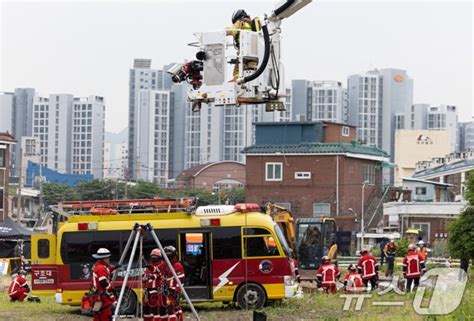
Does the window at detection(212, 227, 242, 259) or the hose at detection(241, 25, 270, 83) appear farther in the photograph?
the window at detection(212, 227, 242, 259)

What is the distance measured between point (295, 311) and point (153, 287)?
5.49m

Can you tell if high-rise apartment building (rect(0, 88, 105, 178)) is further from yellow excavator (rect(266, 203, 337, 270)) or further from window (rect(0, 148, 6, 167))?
yellow excavator (rect(266, 203, 337, 270))

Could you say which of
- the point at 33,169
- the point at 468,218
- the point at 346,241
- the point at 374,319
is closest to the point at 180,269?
the point at 374,319

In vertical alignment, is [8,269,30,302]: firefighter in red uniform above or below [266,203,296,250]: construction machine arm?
below

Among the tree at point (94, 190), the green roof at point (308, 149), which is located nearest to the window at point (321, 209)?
the green roof at point (308, 149)

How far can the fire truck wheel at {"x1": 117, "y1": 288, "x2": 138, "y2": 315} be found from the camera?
22844mm

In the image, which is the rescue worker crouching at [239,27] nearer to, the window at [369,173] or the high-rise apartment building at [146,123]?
the window at [369,173]

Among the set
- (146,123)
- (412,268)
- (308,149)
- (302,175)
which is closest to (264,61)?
(412,268)

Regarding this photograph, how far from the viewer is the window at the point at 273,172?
65.5m

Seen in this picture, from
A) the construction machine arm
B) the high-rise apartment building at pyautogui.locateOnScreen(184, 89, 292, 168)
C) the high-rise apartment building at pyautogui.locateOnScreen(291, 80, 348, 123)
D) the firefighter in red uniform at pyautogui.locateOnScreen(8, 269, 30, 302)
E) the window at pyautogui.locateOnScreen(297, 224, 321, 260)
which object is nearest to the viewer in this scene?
the firefighter in red uniform at pyautogui.locateOnScreen(8, 269, 30, 302)

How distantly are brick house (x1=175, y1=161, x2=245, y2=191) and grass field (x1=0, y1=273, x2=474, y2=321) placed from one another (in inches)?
2917

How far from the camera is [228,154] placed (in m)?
139

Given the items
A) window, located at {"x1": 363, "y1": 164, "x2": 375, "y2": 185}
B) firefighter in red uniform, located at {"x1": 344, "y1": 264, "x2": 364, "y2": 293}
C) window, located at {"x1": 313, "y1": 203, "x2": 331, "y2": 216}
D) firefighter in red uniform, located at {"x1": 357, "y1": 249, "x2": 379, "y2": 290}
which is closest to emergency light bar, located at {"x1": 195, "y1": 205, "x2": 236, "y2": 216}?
firefighter in red uniform, located at {"x1": 344, "y1": 264, "x2": 364, "y2": 293}

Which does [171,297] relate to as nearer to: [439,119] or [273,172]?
[273,172]
